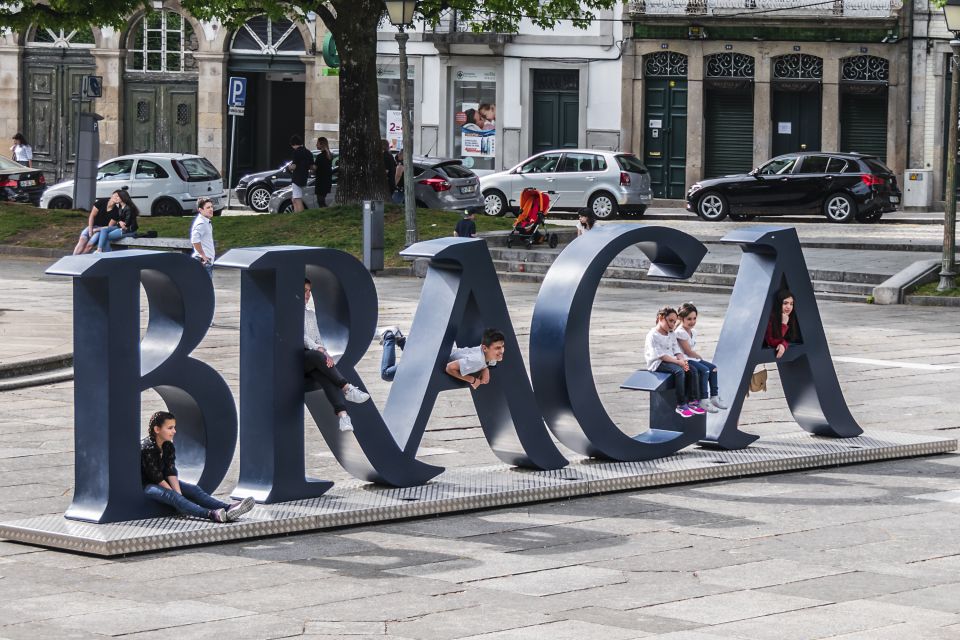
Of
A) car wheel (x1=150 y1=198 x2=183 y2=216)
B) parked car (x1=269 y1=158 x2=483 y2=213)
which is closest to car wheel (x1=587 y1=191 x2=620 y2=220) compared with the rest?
parked car (x1=269 y1=158 x2=483 y2=213)

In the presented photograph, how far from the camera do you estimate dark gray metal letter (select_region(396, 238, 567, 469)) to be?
35.1ft

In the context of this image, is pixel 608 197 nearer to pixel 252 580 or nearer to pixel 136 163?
pixel 136 163

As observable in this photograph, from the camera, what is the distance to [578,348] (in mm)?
11281

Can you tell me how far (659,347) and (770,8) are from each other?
31163 millimetres

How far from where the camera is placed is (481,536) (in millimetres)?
9508

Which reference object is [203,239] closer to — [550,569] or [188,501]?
→ [188,501]

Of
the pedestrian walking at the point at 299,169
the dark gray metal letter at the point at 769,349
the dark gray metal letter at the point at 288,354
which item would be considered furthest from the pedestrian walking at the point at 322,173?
the dark gray metal letter at the point at 288,354

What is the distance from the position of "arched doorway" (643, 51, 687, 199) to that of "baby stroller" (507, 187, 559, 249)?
14.3 metres

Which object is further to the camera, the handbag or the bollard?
the bollard

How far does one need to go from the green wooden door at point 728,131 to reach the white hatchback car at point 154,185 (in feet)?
42.8

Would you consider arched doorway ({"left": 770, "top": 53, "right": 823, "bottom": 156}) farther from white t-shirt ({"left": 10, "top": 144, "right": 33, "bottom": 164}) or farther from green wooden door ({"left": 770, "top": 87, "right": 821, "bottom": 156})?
white t-shirt ({"left": 10, "top": 144, "right": 33, "bottom": 164})

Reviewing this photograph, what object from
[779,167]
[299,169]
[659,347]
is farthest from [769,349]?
[779,167]

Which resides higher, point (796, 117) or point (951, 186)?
point (796, 117)

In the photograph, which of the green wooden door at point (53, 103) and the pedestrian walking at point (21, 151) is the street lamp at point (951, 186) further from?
the green wooden door at point (53, 103)
